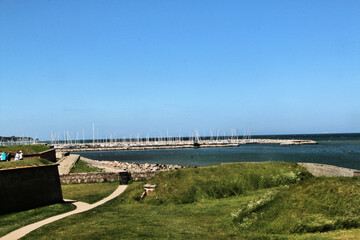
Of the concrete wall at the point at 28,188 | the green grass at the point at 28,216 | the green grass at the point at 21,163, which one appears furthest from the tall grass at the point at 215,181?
the green grass at the point at 21,163

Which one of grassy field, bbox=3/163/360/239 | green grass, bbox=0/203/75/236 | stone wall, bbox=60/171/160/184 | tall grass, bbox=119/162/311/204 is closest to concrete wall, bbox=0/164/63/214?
green grass, bbox=0/203/75/236

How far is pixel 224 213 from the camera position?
49.7 ft

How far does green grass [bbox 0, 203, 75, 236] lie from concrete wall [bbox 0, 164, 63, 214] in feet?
2.01

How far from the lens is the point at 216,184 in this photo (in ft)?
66.4

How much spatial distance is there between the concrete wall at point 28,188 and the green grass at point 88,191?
86.7 inches

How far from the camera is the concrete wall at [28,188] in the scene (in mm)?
18297

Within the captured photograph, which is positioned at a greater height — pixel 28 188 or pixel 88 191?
pixel 28 188

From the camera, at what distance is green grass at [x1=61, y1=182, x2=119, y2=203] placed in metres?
23.1

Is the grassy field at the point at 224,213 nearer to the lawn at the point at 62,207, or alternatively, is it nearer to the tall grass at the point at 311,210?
the tall grass at the point at 311,210

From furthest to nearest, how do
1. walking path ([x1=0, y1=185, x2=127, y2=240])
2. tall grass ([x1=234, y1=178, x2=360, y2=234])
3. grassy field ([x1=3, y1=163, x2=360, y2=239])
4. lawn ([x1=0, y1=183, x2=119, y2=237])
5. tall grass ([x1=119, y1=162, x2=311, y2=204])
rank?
1. tall grass ([x1=119, y1=162, x2=311, y2=204])
2. lawn ([x1=0, y1=183, x2=119, y2=237])
3. walking path ([x1=0, y1=185, x2=127, y2=240])
4. grassy field ([x1=3, y1=163, x2=360, y2=239])
5. tall grass ([x1=234, y1=178, x2=360, y2=234])

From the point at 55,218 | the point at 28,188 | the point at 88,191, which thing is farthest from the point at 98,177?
the point at 55,218

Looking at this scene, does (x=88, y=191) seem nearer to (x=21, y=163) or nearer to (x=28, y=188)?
(x=28, y=188)

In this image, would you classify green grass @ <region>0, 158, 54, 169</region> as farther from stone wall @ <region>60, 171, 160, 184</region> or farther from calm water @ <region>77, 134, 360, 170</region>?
calm water @ <region>77, 134, 360, 170</region>

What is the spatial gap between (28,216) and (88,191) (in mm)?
8022
